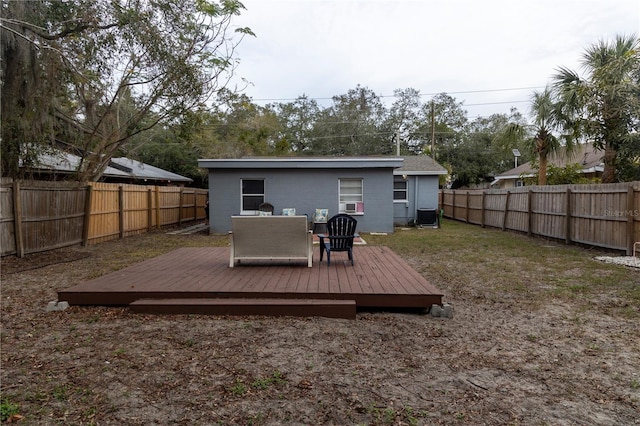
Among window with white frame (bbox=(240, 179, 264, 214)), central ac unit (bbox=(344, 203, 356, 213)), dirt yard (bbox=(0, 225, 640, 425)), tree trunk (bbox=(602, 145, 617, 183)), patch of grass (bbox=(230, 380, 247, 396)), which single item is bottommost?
dirt yard (bbox=(0, 225, 640, 425))

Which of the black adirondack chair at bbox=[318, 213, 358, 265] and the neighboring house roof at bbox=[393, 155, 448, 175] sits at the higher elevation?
the neighboring house roof at bbox=[393, 155, 448, 175]

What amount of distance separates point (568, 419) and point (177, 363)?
2790 millimetres

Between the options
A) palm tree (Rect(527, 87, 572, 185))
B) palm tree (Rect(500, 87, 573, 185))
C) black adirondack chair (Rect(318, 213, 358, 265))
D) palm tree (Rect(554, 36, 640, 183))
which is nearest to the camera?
black adirondack chair (Rect(318, 213, 358, 265))

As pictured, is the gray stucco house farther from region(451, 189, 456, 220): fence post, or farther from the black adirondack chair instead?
region(451, 189, 456, 220): fence post

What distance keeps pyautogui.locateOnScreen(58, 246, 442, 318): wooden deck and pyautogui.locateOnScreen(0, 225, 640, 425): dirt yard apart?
15cm

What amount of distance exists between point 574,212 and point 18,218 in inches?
521

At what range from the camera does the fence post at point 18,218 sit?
804cm

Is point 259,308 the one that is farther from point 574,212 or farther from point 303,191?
point 303,191

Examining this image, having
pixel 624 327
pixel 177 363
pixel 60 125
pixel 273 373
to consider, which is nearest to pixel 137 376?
pixel 177 363

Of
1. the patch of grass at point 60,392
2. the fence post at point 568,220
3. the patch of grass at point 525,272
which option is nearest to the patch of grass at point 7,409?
the patch of grass at point 60,392

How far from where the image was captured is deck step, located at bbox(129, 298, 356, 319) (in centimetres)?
439

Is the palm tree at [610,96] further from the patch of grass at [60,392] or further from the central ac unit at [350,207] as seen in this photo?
the patch of grass at [60,392]

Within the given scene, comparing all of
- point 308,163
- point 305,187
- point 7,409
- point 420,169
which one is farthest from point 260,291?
point 420,169

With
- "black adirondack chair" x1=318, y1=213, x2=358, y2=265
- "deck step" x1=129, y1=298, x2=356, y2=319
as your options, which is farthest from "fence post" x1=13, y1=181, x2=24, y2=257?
"black adirondack chair" x1=318, y1=213, x2=358, y2=265
